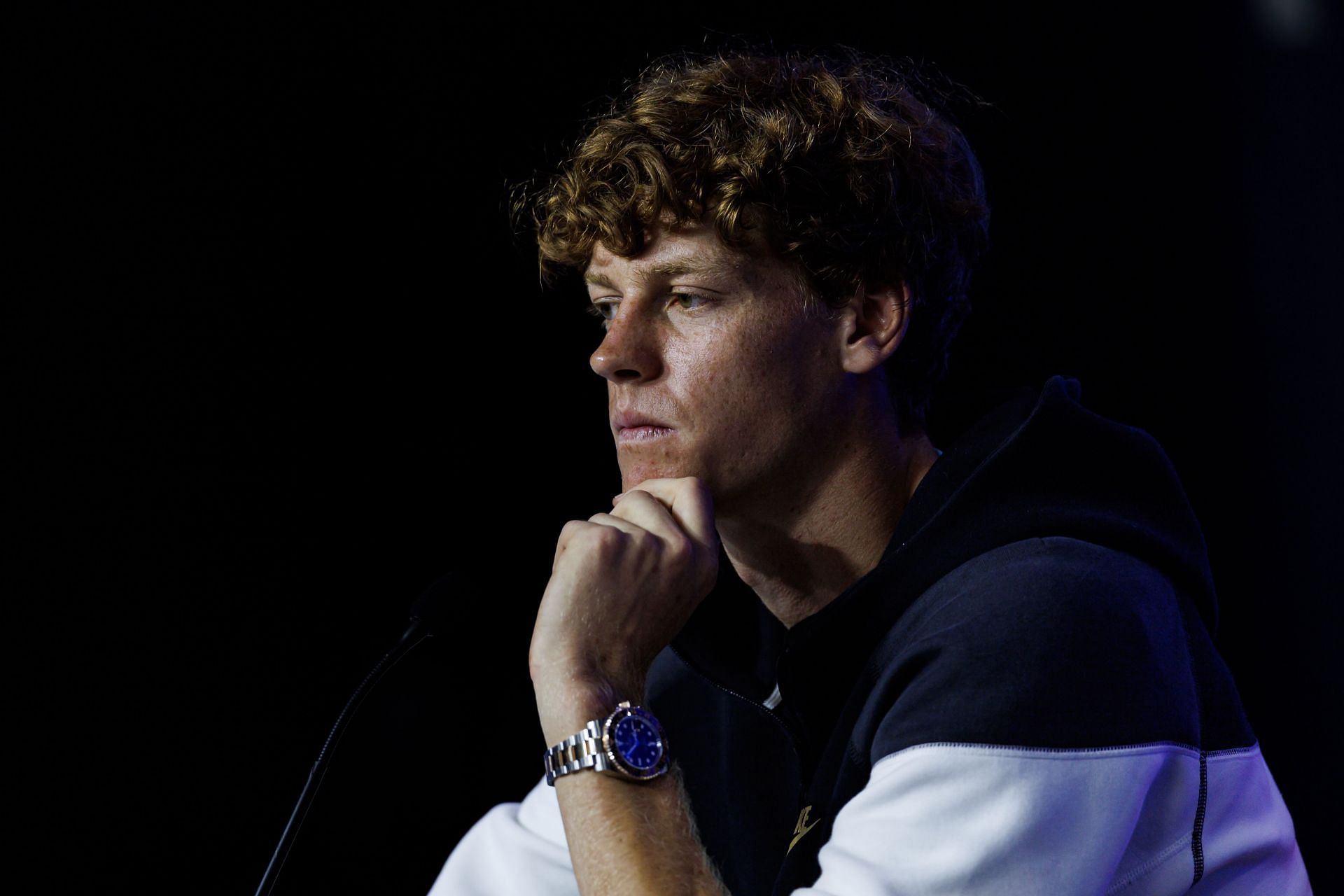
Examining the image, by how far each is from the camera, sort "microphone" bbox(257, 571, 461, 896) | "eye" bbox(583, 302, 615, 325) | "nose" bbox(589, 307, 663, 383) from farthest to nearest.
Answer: "eye" bbox(583, 302, 615, 325) < "nose" bbox(589, 307, 663, 383) < "microphone" bbox(257, 571, 461, 896)

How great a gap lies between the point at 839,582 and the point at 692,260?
0.52 m

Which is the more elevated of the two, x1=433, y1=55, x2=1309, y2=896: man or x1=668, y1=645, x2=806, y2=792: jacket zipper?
x1=433, y1=55, x2=1309, y2=896: man

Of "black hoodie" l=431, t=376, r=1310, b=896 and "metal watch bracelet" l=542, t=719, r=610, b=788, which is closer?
"black hoodie" l=431, t=376, r=1310, b=896

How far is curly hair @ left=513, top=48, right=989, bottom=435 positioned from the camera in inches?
64.4

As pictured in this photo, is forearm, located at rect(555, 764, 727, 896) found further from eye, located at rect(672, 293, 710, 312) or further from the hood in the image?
eye, located at rect(672, 293, 710, 312)

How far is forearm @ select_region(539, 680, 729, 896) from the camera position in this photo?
46.6 inches

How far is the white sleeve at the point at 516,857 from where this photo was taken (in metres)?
1.79

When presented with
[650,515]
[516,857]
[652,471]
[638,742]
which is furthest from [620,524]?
[516,857]

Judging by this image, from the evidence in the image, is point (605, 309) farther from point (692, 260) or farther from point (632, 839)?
point (632, 839)

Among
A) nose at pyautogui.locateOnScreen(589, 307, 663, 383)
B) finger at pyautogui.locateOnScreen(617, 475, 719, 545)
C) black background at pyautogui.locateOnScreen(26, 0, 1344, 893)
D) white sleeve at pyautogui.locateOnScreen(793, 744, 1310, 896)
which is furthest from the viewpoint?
black background at pyautogui.locateOnScreen(26, 0, 1344, 893)

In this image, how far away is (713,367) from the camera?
1.60 metres

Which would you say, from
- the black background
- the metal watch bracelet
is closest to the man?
the metal watch bracelet

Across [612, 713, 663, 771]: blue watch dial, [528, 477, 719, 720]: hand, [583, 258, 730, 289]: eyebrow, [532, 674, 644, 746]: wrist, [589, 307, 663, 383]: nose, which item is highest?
[583, 258, 730, 289]: eyebrow

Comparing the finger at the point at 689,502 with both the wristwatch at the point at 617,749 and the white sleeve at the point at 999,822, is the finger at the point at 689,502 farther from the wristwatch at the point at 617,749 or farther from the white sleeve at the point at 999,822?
the white sleeve at the point at 999,822
